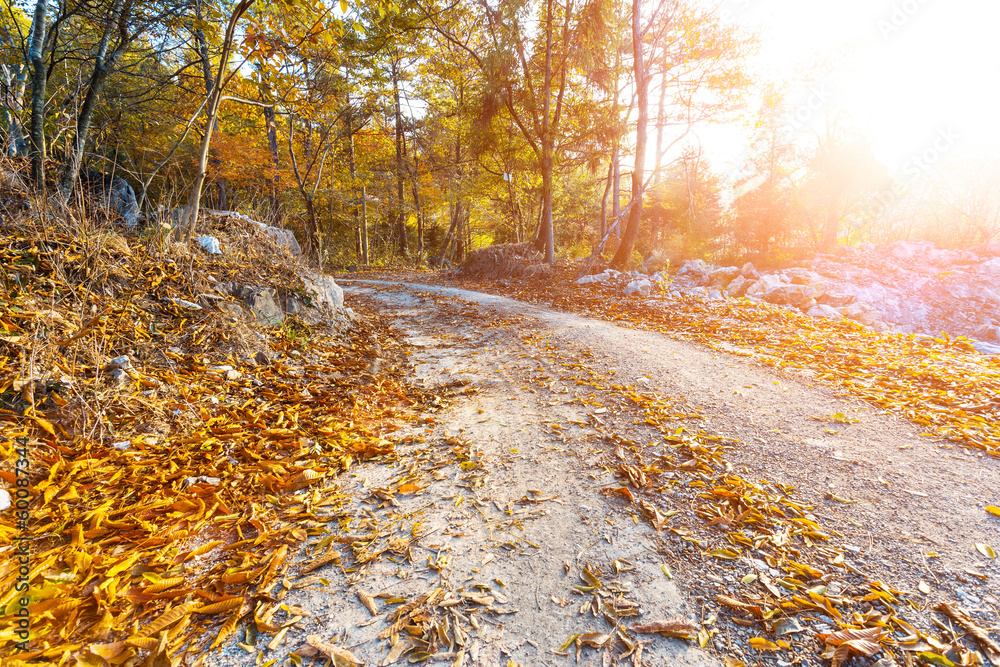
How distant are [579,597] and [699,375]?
10.5 feet

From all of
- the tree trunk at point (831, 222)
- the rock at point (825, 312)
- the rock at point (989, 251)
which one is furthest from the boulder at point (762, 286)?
the tree trunk at point (831, 222)

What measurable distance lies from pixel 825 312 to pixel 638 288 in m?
3.38

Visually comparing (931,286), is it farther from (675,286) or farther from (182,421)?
(182,421)

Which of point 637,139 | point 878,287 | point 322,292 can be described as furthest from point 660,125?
point 322,292

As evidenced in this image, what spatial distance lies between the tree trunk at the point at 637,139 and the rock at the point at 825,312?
15.8 feet

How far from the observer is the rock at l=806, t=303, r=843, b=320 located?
6.90 meters

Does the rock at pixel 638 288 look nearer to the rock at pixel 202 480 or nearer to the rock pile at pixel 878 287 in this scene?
the rock pile at pixel 878 287

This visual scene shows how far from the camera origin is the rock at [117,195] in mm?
3928

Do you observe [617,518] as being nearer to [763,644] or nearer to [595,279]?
[763,644]

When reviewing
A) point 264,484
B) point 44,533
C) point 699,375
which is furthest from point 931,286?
point 44,533

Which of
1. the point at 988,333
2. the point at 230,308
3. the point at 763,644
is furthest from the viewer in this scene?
the point at 988,333

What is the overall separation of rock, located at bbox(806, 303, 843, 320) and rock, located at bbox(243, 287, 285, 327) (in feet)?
28.3

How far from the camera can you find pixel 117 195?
15.3 feet

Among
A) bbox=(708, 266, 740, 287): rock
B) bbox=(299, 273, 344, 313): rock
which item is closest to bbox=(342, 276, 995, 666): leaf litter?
bbox=(299, 273, 344, 313): rock
